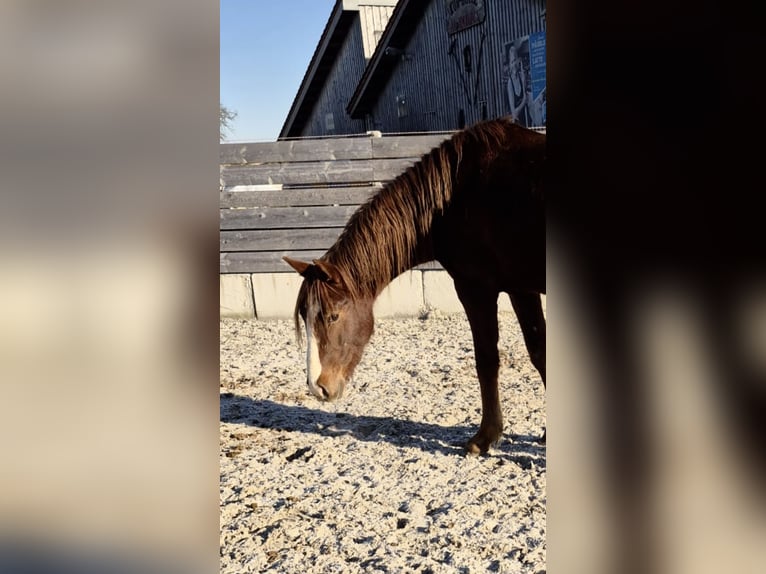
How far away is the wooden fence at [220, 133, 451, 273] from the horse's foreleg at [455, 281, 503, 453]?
395 cm

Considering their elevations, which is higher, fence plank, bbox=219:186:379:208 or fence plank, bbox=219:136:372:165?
fence plank, bbox=219:136:372:165

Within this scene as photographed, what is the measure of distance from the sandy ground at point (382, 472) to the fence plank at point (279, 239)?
6.29ft

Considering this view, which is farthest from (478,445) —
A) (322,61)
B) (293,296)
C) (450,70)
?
(322,61)

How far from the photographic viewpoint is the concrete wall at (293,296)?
6.93m

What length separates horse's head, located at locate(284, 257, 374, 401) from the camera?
3.05 metres

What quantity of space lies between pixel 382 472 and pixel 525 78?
31.2ft

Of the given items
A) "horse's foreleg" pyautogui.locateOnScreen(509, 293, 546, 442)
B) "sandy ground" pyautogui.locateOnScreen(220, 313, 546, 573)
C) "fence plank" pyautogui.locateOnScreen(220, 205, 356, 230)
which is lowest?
"sandy ground" pyautogui.locateOnScreen(220, 313, 546, 573)

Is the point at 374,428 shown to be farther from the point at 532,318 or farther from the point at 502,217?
the point at 502,217

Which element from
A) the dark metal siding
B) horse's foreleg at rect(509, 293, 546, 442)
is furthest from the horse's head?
the dark metal siding

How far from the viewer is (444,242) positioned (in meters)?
3.16
